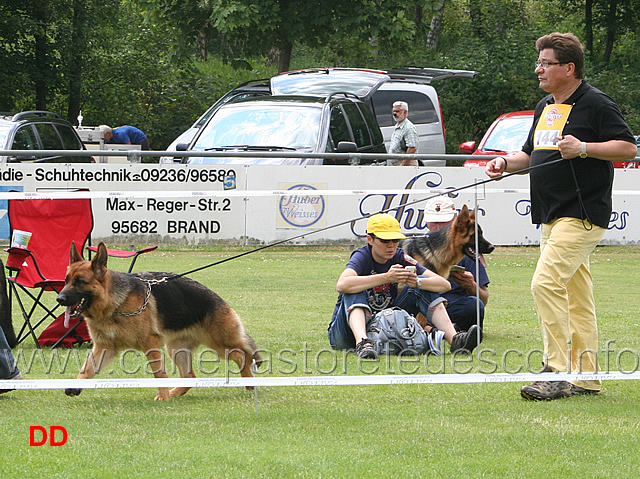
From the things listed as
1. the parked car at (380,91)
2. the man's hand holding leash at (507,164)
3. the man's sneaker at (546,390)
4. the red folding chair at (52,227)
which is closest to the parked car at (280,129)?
the parked car at (380,91)

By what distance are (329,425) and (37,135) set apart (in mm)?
12429

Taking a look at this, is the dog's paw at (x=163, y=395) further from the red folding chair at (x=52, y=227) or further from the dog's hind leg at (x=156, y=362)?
the red folding chair at (x=52, y=227)

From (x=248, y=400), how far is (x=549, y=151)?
226 cm

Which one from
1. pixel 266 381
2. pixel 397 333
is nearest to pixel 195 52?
pixel 397 333

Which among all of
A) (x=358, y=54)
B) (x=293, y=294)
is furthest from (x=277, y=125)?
(x=358, y=54)

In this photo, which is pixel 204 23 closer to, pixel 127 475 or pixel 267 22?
pixel 267 22

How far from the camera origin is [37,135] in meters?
16.0

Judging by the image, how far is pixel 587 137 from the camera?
5.39 meters

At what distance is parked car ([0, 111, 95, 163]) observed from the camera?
49.0 ft

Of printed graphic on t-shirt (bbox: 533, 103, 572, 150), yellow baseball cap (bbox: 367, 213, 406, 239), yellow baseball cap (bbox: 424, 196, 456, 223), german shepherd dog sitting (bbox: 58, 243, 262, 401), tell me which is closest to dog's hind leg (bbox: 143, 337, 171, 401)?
german shepherd dog sitting (bbox: 58, 243, 262, 401)

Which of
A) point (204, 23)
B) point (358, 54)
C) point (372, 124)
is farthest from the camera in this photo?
point (358, 54)

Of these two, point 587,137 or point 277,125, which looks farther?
point 277,125

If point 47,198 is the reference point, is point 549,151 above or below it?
above

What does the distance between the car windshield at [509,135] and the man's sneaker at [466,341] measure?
31.6 ft
